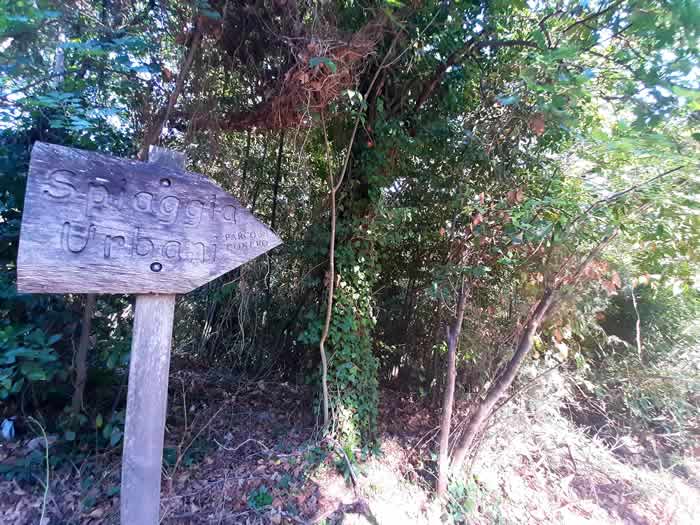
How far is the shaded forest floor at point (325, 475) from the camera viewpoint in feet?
7.97

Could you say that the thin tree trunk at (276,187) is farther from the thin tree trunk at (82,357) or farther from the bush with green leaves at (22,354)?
the bush with green leaves at (22,354)

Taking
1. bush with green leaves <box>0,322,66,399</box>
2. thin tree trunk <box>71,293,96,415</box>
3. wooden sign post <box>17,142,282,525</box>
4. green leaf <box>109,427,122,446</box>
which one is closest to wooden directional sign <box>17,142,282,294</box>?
wooden sign post <box>17,142,282,525</box>

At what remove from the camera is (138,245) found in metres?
1.65

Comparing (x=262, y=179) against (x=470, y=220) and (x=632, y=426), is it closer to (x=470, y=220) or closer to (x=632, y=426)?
(x=470, y=220)

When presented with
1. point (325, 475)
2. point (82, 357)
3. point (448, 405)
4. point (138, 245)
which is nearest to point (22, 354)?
point (82, 357)

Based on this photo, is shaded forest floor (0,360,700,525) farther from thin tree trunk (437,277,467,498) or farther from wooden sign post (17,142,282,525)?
wooden sign post (17,142,282,525)

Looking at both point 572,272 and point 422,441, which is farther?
point 422,441

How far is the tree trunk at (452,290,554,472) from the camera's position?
304cm

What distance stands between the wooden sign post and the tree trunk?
94.6 inches

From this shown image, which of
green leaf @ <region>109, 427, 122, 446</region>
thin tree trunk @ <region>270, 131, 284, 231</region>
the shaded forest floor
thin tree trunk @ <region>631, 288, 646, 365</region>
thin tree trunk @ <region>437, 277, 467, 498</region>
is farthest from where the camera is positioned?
thin tree trunk @ <region>631, 288, 646, 365</region>

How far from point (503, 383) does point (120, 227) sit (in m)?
3.04

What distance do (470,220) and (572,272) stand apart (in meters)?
0.95

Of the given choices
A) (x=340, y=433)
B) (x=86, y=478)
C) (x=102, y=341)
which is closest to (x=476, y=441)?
(x=340, y=433)

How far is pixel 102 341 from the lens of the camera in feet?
9.73
